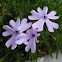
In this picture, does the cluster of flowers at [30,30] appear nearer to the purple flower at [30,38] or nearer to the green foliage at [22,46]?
the purple flower at [30,38]

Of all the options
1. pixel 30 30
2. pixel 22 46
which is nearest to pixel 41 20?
pixel 30 30

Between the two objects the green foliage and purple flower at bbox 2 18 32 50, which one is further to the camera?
the green foliage

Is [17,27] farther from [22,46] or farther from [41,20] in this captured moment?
[22,46]

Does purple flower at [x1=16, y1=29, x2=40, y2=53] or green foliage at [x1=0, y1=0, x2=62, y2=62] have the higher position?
green foliage at [x1=0, y1=0, x2=62, y2=62]

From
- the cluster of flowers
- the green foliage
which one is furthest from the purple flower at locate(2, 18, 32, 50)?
the green foliage

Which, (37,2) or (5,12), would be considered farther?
(37,2)

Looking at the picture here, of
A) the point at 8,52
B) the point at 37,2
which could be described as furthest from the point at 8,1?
the point at 8,52

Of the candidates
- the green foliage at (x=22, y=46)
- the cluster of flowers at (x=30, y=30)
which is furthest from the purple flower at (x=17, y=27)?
the green foliage at (x=22, y=46)

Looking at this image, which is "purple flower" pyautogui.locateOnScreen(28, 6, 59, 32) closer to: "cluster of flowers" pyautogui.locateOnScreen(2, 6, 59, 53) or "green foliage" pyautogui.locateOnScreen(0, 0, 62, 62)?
"cluster of flowers" pyautogui.locateOnScreen(2, 6, 59, 53)

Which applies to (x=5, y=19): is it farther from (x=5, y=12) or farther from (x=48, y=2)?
(x=48, y=2)

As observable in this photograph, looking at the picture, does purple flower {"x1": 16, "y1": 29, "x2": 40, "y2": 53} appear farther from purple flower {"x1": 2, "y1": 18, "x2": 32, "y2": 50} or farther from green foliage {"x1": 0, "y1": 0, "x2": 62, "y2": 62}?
green foliage {"x1": 0, "y1": 0, "x2": 62, "y2": 62}

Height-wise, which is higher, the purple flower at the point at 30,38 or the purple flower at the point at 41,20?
the purple flower at the point at 41,20
